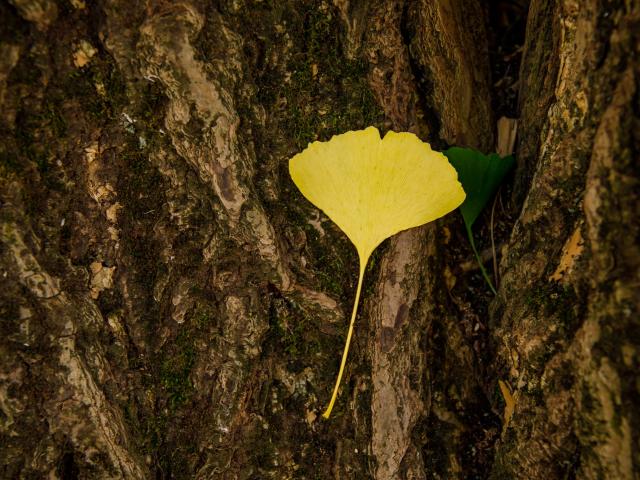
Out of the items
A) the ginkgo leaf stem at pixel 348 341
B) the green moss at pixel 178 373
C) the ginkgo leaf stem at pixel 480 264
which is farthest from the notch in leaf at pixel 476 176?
the green moss at pixel 178 373

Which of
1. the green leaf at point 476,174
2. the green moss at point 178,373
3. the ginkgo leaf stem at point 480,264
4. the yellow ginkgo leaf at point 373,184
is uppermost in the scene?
the green leaf at point 476,174

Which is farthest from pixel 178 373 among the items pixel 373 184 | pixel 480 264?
pixel 480 264

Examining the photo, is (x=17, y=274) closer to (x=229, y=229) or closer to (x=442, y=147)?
(x=229, y=229)

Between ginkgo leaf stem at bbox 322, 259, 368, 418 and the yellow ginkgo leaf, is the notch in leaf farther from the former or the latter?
ginkgo leaf stem at bbox 322, 259, 368, 418

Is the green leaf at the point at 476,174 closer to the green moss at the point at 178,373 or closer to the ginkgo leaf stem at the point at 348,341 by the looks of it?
the ginkgo leaf stem at the point at 348,341

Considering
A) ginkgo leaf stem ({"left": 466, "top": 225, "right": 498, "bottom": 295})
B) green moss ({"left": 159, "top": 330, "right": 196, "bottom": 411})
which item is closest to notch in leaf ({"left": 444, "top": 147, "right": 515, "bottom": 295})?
ginkgo leaf stem ({"left": 466, "top": 225, "right": 498, "bottom": 295})

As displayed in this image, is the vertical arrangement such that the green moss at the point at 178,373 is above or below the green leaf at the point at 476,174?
below

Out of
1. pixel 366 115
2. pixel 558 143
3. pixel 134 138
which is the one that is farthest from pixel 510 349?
pixel 134 138
